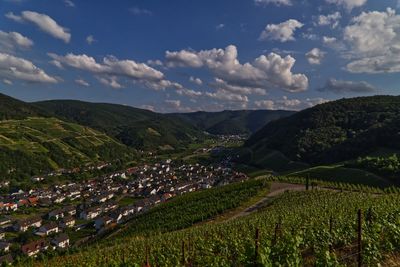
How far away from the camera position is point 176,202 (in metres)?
80.8

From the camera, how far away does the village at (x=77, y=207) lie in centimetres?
9481

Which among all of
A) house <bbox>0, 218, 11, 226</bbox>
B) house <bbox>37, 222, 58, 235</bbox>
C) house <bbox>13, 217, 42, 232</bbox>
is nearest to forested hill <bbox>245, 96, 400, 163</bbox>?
house <bbox>37, 222, 58, 235</bbox>

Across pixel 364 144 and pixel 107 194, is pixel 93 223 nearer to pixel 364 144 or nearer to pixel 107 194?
pixel 107 194

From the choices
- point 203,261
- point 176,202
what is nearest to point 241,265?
point 203,261

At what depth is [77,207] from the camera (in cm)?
13862

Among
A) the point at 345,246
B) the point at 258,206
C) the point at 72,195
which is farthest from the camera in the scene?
the point at 72,195

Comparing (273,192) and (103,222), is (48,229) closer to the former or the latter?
(103,222)

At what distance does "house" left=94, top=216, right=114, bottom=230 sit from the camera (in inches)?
4331

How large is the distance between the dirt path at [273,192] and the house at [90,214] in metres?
76.5

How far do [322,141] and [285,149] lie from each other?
22.4m

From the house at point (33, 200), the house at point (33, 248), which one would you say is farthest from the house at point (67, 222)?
the house at point (33, 200)

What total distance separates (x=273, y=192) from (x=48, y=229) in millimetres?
70309

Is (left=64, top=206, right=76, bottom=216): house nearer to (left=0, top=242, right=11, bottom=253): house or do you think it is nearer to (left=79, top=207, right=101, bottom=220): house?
(left=79, top=207, right=101, bottom=220): house

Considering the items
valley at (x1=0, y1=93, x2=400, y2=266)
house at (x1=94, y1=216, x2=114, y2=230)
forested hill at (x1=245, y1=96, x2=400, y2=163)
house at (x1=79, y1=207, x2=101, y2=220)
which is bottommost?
house at (x1=79, y1=207, x2=101, y2=220)
